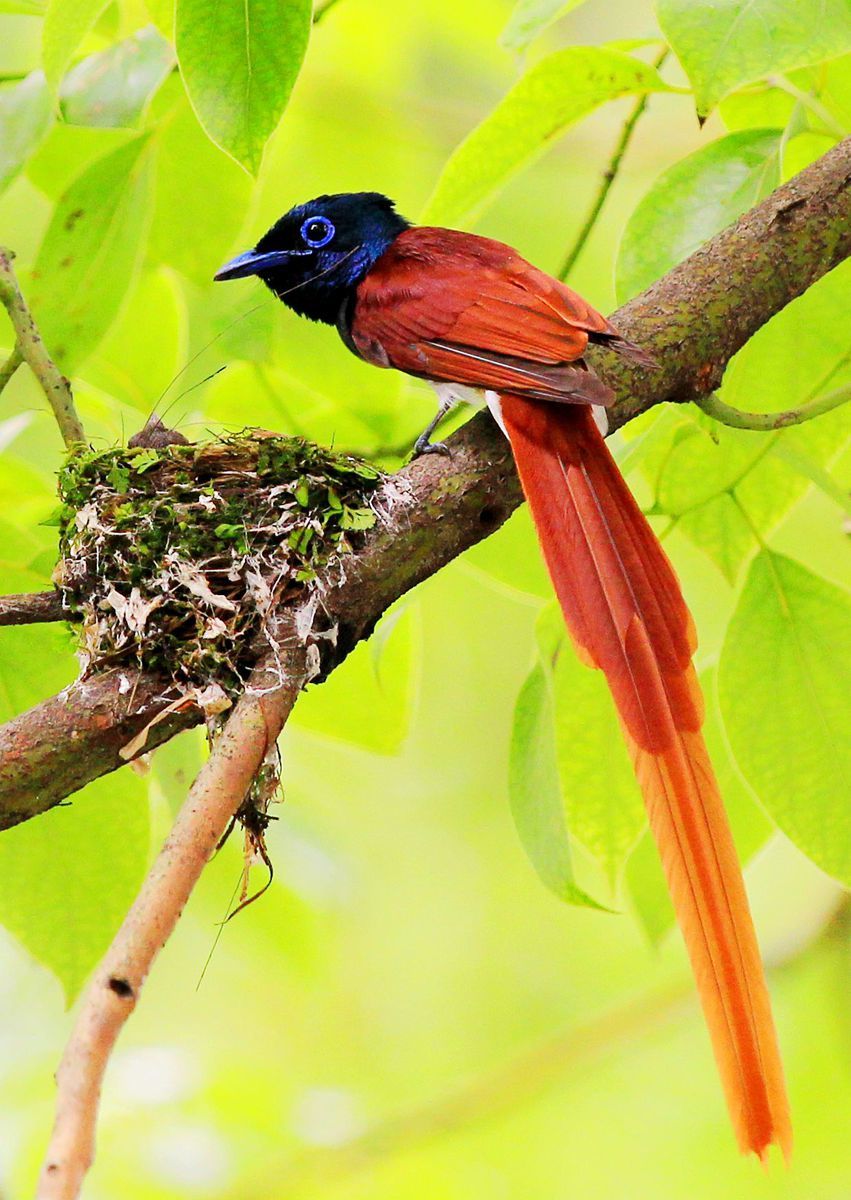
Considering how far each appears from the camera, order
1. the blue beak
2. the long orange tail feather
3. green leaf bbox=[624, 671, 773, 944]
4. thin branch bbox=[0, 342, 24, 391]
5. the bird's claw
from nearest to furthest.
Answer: the long orange tail feather
the bird's claw
thin branch bbox=[0, 342, 24, 391]
green leaf bbox=[624, 671, 773, 944]
the blue beak

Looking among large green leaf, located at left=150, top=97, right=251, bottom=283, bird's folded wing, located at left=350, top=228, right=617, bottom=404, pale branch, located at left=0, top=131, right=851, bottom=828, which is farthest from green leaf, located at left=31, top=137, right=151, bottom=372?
pale branch, located at left=0, top=131, right=851, bottom=828

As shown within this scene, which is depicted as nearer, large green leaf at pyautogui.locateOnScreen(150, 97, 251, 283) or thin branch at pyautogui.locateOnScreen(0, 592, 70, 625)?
thin branch at pyautogui.locateOnScreen(0, 592, 70, 625)

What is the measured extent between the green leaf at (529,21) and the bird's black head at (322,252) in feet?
3.09

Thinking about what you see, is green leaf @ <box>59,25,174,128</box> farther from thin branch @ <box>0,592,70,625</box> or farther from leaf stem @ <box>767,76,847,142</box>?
leaf stem @ <box>767,76,847,142</box>

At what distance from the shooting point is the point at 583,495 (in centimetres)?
183

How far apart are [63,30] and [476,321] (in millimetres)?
815

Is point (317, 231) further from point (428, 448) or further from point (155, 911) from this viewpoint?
point (155, 911)

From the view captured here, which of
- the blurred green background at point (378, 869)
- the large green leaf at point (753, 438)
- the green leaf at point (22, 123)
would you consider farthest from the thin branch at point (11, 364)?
the large green leaf at point (753, 438)

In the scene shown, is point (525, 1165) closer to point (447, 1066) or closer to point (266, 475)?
point (447, 1066)

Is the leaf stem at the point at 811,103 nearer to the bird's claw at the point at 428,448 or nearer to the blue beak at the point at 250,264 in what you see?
the bird's claw at the point at 428,448

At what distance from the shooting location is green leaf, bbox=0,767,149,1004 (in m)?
1.92

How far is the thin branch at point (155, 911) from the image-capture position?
0.97 metres

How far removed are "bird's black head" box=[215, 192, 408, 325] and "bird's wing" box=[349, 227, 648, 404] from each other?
0.73 feet

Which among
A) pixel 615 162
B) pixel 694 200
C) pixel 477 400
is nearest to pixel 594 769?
pixel 477 400
